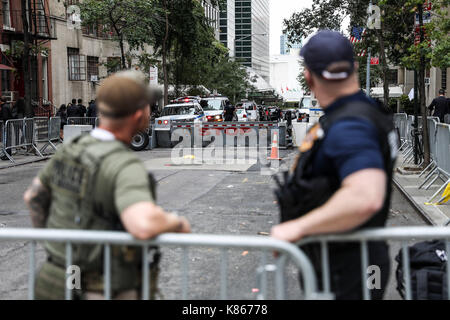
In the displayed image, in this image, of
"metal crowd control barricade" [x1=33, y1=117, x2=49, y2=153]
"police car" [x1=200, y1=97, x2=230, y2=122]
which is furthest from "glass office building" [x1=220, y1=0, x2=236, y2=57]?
"metal crowd control barricade" [x1=33, y1=117, x2=49, y2=153]

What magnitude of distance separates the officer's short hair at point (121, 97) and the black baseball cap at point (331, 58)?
0.78m

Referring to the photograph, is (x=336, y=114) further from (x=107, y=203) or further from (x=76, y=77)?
(x=76, y=77)

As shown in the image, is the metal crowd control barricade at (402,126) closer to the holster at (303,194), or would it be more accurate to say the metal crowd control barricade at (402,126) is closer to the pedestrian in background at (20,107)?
the pedestrian in background at (20,107)

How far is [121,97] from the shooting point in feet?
9.02

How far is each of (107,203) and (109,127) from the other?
1.18ft

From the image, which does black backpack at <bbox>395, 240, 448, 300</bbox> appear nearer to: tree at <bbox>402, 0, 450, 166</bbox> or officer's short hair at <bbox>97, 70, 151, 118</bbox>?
officer's short hair at <bbox>97, 70, 151, 118</bbox>

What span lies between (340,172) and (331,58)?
20.5 inches

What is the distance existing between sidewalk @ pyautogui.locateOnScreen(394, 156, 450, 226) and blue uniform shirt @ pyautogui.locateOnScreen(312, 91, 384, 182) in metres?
6.57

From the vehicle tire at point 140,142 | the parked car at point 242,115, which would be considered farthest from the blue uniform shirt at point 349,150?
the parked car at point 242,115

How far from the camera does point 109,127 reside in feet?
9.30

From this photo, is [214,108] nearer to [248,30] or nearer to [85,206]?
[85,206]

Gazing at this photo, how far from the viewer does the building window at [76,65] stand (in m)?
36.8

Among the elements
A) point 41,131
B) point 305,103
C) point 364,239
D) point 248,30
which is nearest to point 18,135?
point 41,131

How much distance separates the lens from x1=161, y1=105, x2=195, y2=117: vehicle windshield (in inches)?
997
